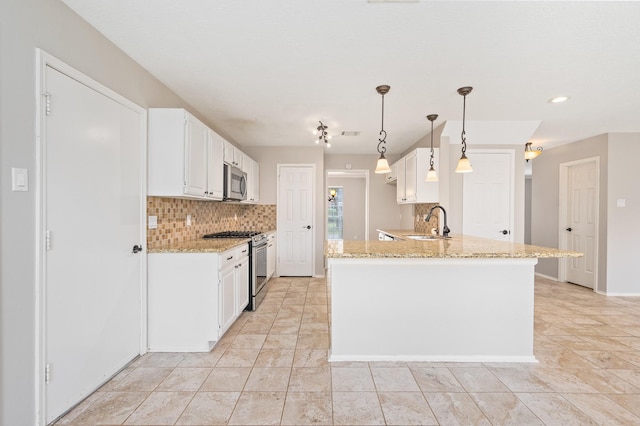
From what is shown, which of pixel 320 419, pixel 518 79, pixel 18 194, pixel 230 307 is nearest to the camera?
pixel 18 194

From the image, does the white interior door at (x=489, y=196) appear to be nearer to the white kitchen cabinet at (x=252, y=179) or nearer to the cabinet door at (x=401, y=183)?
the cabinet door at (x=401, y=183)

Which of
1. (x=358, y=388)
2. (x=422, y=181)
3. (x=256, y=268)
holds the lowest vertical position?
(x=358, y=388)

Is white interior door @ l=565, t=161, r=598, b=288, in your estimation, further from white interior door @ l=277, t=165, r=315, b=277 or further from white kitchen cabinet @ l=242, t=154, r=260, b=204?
white kitchen cabinet @ l=242, t=154, r=260, b=204

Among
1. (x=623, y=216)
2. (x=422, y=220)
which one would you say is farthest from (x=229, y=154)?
(x=623, y=216)

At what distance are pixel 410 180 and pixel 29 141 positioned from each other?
158 inches

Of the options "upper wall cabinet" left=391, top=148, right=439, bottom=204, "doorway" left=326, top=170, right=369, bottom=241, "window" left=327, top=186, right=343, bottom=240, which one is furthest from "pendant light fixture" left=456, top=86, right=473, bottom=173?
"window" left=327, top=186, right=343, bottom=240

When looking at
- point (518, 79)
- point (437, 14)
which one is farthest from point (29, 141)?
point (518, 79)

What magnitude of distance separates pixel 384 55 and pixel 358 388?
2362 millimetres

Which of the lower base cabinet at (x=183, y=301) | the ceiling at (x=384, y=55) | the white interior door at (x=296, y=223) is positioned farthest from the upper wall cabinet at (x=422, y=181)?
the lower base cabinet at (x=183, y=301)

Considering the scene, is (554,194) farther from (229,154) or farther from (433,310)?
(229,154)

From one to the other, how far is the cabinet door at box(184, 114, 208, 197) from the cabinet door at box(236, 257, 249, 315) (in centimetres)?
84

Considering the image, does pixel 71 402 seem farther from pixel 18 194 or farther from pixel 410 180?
pixel 410 180

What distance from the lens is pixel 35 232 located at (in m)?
1.50

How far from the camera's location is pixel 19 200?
142 cm
